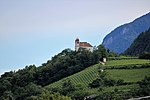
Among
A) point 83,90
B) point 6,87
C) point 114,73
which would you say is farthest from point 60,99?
point 6,87

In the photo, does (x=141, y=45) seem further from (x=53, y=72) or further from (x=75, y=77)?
(x=75, y=77)

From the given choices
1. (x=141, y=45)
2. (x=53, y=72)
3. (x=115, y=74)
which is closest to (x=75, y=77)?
(x=115, y=74)

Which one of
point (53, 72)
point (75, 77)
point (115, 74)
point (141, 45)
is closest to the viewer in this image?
point (115, 74)

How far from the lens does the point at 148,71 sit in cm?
6138

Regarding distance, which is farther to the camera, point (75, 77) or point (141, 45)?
point (141, 45)

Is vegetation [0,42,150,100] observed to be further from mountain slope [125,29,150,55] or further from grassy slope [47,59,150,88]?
mountain slope [125,29,150,55]

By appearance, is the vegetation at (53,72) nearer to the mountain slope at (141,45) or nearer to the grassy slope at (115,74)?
the grassy slope at (115,74)

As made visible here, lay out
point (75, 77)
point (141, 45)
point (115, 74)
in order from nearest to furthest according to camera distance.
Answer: point (115, 74) < point (75, 77) < point (141, 45)

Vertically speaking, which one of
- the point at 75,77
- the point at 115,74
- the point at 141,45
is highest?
the point at 141,45

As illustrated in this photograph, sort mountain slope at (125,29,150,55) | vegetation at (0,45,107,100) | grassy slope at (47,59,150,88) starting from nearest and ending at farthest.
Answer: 1. grassy slope at (47,59,150,88)
2. vegetation at (0,45,107,100)
3. mountain slope at (125,29,150,55)

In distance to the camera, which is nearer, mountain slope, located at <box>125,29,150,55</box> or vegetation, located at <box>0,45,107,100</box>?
vegetation, located at <box>0,45,107,100</box>

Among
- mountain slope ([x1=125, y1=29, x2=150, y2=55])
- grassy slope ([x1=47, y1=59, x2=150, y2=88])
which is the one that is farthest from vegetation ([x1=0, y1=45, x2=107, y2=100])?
mountain slope ([x1=125, y1=29, x2=150, y2=55])

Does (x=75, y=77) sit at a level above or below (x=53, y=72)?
below

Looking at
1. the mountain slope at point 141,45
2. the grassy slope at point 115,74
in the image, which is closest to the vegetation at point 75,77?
the grassy slope at point 115,74
